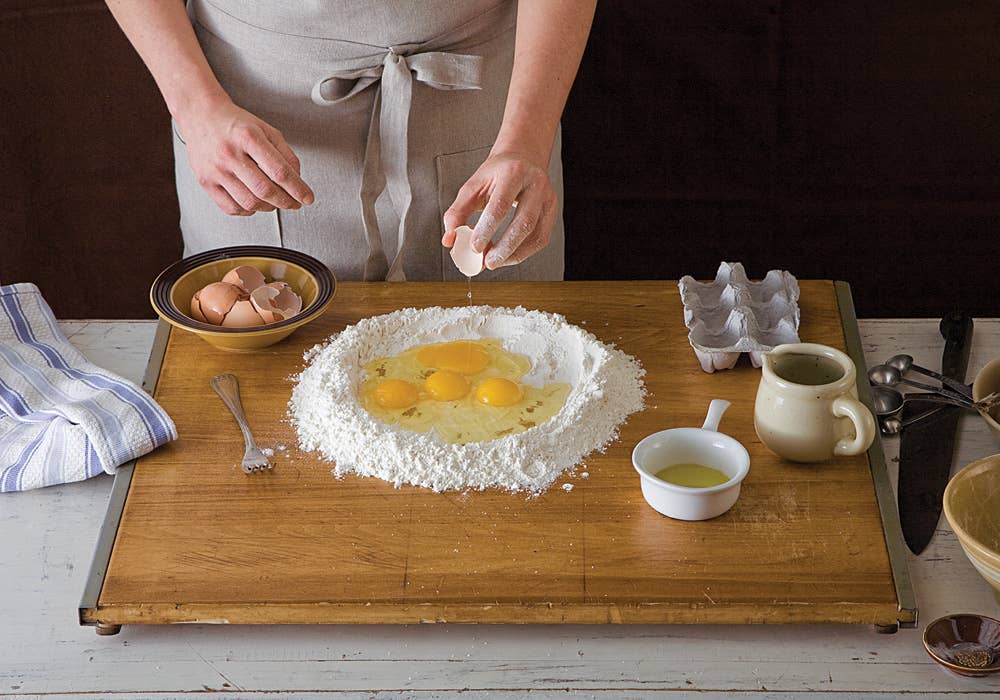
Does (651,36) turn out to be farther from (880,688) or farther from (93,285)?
(880,688)

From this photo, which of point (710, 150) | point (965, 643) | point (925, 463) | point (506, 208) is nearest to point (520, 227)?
point (506, 208)

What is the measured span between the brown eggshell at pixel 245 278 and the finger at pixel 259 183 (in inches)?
5.8

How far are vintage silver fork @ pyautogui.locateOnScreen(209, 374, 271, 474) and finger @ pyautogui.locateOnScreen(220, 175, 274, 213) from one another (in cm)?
26

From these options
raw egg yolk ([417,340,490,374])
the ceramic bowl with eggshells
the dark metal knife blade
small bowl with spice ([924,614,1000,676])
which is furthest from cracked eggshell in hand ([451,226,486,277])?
small bowl with spice ([924,614,1000,676])

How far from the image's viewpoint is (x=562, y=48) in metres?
1.79

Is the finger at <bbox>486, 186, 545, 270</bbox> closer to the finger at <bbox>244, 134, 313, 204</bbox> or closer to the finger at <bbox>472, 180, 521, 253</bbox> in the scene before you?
the finger at <bbox>472, 180, 521, 253</bbox>

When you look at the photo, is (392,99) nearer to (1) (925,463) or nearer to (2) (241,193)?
(2) (241,193)

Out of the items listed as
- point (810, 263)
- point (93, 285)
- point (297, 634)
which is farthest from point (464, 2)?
point (93, 285)

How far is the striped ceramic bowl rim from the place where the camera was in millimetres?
1643

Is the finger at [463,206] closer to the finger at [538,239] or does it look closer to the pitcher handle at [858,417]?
the finger at [538,239]

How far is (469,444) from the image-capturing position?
1.46 metres

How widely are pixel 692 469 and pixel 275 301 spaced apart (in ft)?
2.34

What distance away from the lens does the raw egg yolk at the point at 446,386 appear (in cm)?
158

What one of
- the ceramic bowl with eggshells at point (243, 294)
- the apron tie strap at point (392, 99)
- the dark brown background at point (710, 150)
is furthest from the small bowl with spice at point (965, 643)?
the dark brown background at point (710, 150)
